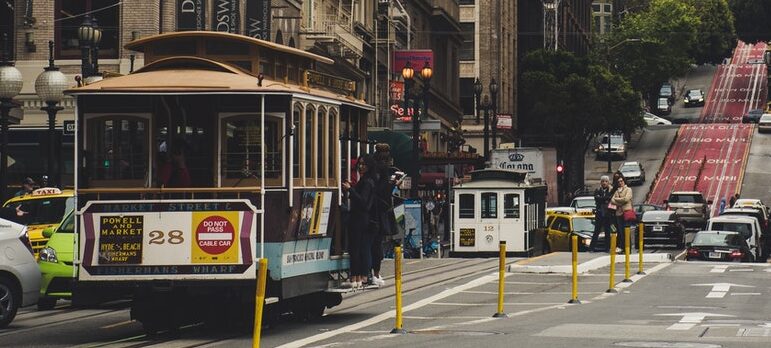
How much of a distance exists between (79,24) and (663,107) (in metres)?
102

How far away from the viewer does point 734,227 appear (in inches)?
1786

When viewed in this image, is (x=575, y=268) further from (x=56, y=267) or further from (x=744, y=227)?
(x=744, y=227)

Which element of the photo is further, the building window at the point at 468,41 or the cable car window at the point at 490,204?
the building window at the point at 468,41

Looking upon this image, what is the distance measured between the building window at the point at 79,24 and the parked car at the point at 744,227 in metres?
18.3

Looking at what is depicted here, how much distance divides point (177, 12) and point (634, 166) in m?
56.4

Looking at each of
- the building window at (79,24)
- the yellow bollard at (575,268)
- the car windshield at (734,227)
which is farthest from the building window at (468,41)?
the yellow bollard at (575,268)

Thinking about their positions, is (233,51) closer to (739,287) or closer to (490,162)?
(739,287)

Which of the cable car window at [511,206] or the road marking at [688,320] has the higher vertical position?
the cable car window at [511,206]

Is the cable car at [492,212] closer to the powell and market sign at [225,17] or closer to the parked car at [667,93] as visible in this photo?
the powell and market sign at [225,17]

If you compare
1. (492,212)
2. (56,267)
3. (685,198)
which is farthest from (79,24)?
(685,198)

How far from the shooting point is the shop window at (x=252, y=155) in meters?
16.8

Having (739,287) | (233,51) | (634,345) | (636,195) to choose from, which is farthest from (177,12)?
(636,195)

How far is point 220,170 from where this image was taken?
55.3 feet

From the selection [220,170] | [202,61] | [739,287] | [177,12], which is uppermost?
[177,12]
